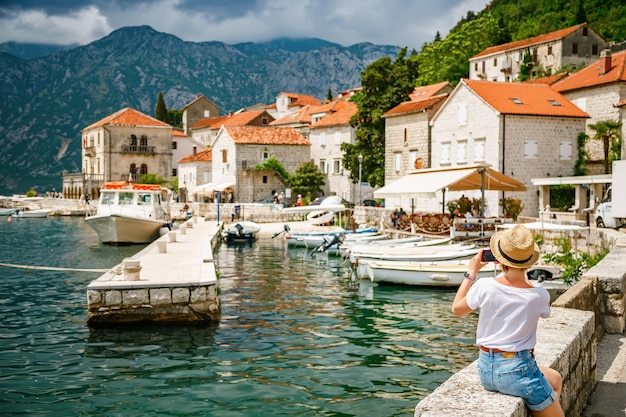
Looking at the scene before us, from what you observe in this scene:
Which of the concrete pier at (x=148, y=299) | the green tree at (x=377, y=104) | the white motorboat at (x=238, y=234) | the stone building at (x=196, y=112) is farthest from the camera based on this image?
the stone building at (x=196, y=112)

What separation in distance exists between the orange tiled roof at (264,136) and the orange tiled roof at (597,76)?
82.6ft

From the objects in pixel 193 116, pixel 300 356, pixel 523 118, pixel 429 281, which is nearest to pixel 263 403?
A: pixel 300 356

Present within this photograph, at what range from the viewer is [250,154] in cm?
5828

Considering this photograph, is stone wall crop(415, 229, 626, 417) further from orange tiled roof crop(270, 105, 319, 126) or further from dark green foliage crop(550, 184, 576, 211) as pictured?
orange tiled roof crop(270, 105, 319, 126)

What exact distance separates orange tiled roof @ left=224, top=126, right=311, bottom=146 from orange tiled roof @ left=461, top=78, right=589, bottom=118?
24.3 meters

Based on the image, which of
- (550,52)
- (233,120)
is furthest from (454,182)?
(233,120)

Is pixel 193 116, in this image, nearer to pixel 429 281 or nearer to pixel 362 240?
pixel 362 240

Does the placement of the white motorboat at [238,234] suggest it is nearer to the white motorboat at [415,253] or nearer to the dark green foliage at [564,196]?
the white motorboat at [415,253]

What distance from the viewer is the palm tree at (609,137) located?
37344mm

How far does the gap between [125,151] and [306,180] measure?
3011 centimetres

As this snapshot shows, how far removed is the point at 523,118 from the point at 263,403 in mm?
31482

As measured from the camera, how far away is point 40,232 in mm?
45875

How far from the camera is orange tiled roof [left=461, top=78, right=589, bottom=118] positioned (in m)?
36.9

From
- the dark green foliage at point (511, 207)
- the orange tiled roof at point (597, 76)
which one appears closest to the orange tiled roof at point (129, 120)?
the orange tiled roof at point (597, 76)
